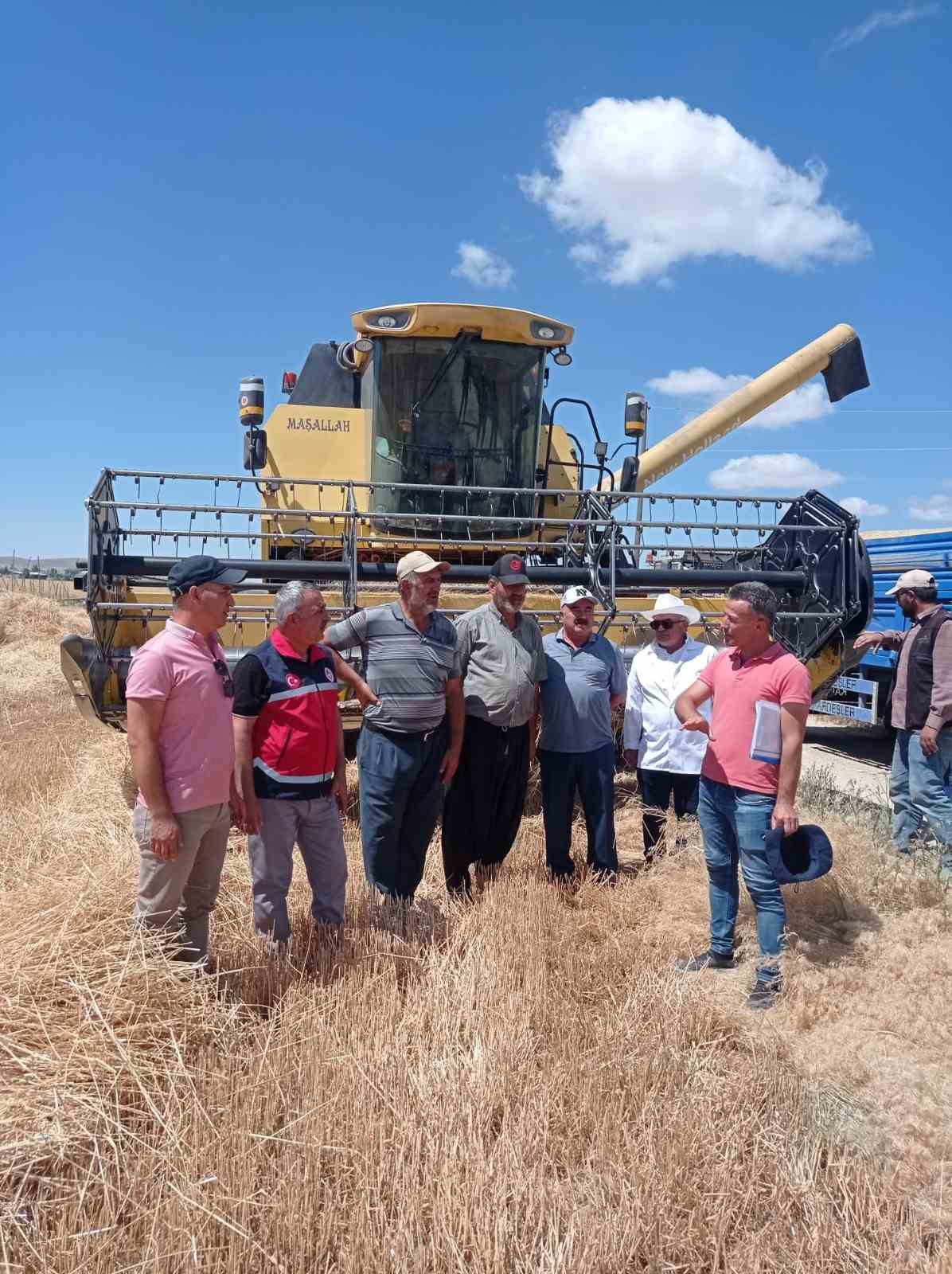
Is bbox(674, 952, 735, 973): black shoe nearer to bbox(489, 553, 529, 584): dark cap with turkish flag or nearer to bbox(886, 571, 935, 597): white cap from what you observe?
bbox(489, 553, 529, 584): dark cap with turkish flag

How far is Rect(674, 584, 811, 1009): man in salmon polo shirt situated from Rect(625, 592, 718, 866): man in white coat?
98cm

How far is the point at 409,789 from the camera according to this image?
3854 mm

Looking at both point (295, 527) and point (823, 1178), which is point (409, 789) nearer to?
point (823, 1178)

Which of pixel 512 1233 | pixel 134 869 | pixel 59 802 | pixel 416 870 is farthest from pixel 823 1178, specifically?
pixel 59 802

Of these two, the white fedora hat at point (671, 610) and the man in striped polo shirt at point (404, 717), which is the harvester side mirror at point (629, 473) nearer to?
the white fedora hat at point (671, 610)

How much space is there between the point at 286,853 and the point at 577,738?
5.04 ft

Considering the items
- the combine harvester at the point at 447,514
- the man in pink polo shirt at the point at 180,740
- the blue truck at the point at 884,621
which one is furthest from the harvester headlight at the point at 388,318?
the blue truck at the point at 884,621

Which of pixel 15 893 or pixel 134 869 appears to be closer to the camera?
pixel 15 893

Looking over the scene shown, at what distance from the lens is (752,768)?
11.3ft

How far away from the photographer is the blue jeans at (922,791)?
492 centimetres

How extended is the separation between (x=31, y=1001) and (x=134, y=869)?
0.92 meters

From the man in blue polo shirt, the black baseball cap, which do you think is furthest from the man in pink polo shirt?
the man in blue polo shirt

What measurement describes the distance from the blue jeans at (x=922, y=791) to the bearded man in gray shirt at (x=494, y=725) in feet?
7.45

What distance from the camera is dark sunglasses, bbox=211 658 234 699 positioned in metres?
3.00
